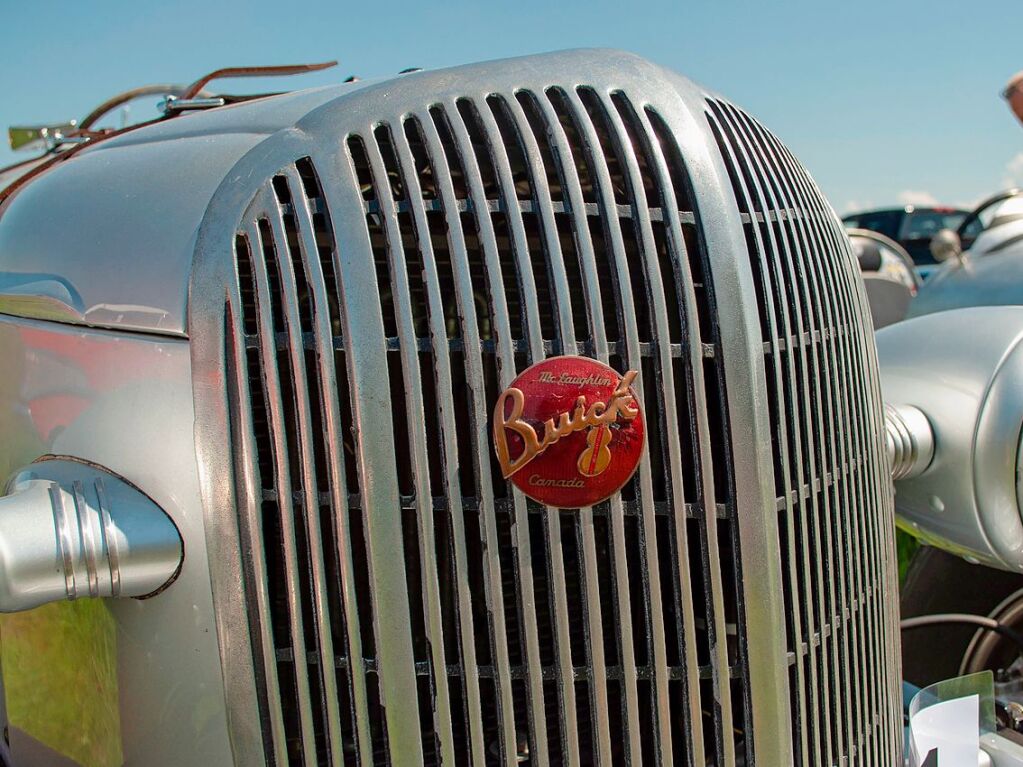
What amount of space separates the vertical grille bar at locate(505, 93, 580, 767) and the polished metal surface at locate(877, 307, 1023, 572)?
107cm

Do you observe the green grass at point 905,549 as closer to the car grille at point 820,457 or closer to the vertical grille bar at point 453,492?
the car grille at point 820,457

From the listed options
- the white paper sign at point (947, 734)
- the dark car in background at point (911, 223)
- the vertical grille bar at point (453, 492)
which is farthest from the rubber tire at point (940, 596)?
the dark car in background at point (911, 223)

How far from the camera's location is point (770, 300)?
125 centimetres

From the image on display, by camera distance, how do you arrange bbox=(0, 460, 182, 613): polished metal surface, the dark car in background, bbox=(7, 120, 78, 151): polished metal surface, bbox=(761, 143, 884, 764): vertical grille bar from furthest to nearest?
the dark car in background → bbox=(7, 120, 78, 151): polished metal surface → bbox=(761, 143, 884, 764): vertical grille bar → bbox=(0, 460, 182, 613): polished metal surface

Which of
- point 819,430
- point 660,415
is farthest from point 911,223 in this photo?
point 660,415

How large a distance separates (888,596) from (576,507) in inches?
27.9

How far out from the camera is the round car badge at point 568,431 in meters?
1.08

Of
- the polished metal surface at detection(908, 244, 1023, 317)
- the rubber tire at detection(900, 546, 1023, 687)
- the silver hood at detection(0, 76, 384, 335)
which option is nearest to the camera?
the silver hood at detection(0, 76, 384, 335)

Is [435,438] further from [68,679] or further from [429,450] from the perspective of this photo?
[68,679]

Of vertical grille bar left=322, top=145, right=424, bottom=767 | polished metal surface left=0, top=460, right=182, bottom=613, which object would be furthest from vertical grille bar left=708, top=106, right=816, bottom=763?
polished metal surface left=0, top=460, right=182, bottom=613

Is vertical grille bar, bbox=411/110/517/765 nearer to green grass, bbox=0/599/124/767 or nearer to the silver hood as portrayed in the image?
the silver hood

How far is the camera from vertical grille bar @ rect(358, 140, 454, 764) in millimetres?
1087

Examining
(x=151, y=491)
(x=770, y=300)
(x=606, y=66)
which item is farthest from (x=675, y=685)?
(x=606, y=66)

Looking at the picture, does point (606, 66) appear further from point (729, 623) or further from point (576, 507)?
point (729, 623)
